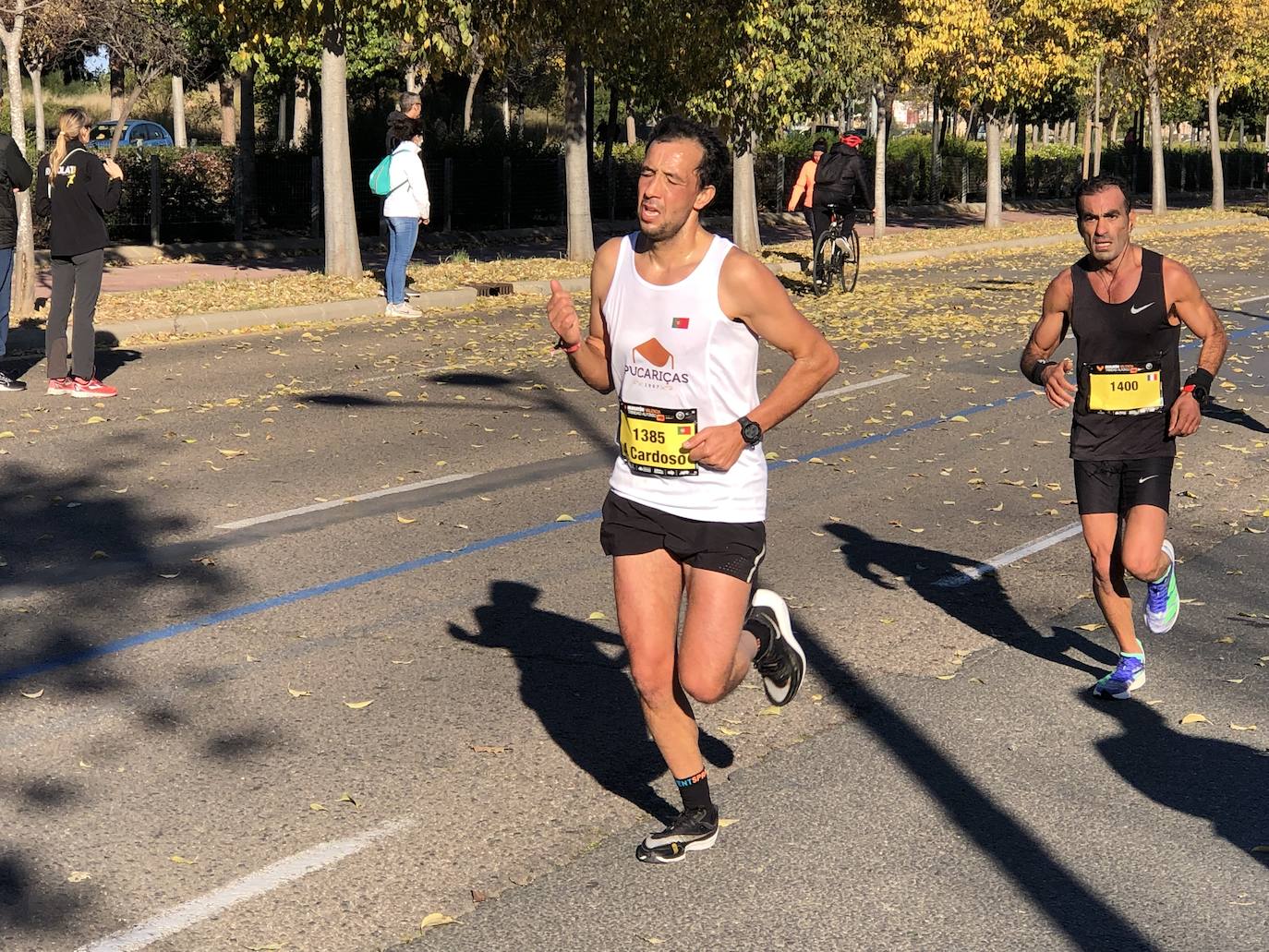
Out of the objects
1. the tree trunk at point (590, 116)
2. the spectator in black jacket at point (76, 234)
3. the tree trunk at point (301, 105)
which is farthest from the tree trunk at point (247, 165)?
the spectator in black jacket at point (76, 234)

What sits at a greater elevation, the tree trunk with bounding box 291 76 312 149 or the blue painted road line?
the tree trunk with bounding box 291 76 312 149

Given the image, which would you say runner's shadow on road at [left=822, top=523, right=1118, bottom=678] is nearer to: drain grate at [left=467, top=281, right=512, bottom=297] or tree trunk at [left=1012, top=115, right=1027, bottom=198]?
drain grate at [left=467, top=281, right=512, bottom=297]

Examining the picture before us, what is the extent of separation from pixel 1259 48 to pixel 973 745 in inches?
1868

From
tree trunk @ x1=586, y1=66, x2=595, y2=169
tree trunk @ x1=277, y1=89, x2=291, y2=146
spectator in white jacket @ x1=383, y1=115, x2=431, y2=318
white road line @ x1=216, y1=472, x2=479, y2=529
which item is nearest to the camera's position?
white road line @ x1=216, y1=472, x2=479, y2=529

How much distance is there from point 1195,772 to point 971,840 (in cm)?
100

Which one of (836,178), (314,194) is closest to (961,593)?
(836,178)

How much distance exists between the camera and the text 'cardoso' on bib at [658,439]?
4527 millimetres

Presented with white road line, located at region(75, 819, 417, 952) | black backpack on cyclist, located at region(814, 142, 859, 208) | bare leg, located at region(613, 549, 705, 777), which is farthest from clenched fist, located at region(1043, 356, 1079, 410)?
black backpack on cyclist, located at region(814, 142, 859, 208)

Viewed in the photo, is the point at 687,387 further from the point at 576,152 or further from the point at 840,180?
the point at 576,152

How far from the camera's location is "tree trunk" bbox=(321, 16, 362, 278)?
2002cm

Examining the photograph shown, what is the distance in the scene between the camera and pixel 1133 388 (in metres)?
6.03

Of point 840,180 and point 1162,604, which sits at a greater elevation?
point 840,180

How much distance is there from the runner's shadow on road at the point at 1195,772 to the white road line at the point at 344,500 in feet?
15.1

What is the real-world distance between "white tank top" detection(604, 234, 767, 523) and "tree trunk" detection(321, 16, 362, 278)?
16.1 metres
